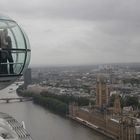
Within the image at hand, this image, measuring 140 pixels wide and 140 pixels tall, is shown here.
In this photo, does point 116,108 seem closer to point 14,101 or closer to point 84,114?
point 84,114

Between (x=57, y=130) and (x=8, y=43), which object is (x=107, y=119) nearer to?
(x=57, y=130)

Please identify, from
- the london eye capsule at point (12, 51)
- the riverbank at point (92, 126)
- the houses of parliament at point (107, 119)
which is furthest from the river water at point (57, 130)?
the london eye capsule at point (12, 51)

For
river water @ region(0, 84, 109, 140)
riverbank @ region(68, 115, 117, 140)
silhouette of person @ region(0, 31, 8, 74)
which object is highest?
silhouette of person @ region(0, 31, 8, 74)

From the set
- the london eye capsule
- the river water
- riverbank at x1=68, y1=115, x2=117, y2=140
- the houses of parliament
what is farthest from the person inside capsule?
riverbank at x1=68, y1=115, x2=117, y2=140

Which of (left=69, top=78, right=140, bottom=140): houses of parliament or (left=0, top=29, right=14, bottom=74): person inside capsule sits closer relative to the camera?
(left=0, top=29, right=14, bottom=74): person inside capsule

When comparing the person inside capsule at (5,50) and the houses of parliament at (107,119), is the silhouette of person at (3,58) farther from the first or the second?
the houses of parliament at (107,119)

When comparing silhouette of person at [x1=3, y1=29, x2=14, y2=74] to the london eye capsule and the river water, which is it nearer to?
the london eye capsule
